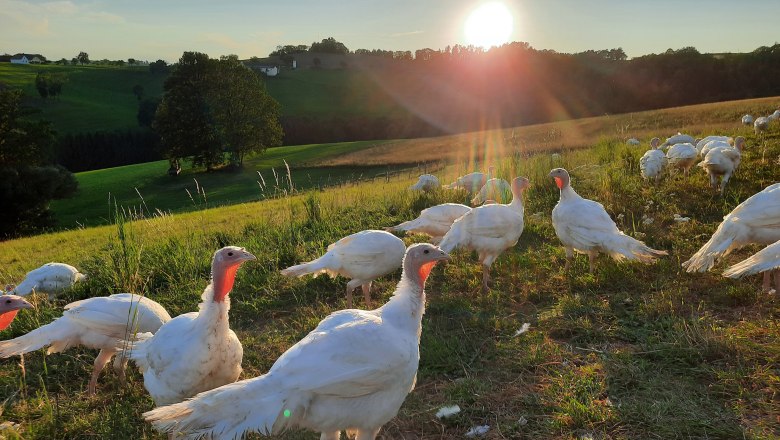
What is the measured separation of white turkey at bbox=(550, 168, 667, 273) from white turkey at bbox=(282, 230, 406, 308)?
2356 millimetres

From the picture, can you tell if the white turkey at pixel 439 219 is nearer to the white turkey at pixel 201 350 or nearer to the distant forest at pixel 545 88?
the white turkey at pixel 201 350

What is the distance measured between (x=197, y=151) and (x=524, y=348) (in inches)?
1509

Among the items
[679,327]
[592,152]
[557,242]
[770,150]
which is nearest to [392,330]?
[679,327]

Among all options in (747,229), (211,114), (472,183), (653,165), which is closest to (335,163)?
(211,114)

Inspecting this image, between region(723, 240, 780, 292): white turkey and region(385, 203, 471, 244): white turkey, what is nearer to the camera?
region(723, 240, 780, 292): white turkey

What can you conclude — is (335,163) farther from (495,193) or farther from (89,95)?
(89,95)

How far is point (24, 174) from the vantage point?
32.1m

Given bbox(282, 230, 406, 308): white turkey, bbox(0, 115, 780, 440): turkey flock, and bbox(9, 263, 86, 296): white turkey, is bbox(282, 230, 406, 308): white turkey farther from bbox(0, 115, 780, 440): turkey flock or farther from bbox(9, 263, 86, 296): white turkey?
bbox(9, 263, 86, 296): white turkey

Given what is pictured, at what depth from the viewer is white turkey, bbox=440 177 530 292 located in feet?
22.7

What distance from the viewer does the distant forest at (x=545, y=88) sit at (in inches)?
1770

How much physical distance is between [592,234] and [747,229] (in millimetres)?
1680

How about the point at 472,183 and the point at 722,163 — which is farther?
the point at 472,183

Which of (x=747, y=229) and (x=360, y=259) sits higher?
(x=747, y=229)

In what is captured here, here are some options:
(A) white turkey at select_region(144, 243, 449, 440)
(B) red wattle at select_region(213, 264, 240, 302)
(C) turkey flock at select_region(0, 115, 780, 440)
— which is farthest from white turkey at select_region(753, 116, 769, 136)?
(B) red wattle at select_region(213, 264, 240, 302)
